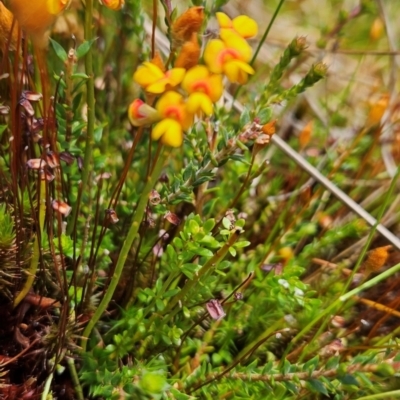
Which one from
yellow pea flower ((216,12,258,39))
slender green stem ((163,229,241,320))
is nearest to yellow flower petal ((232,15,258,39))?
yellow pea flower ((216,12,258,39))

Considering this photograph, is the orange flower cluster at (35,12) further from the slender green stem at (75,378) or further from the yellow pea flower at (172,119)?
the slender green stem at (75,378)

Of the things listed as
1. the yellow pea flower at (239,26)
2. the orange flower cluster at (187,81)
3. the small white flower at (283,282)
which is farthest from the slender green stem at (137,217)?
the small white flower at (283,282)

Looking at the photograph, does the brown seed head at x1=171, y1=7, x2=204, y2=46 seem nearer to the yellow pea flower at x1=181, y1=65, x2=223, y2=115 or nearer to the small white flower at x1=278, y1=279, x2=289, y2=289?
the yellow pea flower at x1=181, y1=65, x2=223, y2=115

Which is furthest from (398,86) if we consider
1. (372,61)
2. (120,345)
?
(120,345)

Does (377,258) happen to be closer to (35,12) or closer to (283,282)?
(283,282)

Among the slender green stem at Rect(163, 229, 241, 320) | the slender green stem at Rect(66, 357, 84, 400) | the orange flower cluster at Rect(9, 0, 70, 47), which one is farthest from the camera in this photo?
the slender green stem at Rect(66, 357, 84, 400)

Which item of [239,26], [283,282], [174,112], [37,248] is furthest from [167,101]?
[283,282]

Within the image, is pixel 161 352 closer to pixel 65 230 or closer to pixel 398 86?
pixel 65 230
